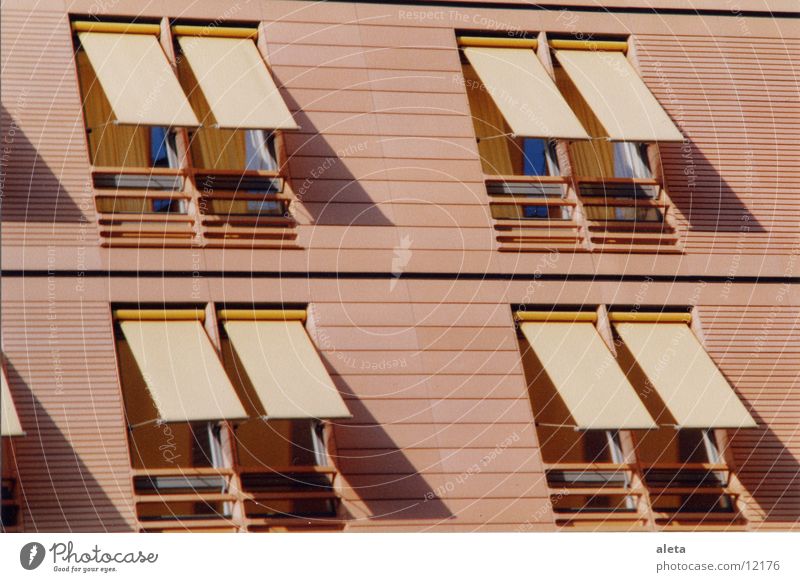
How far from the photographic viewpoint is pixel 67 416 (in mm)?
10867

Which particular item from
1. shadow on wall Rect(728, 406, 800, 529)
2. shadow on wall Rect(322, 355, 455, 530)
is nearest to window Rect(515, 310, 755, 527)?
shadow on wall Rect(728, 406, 800, 529)

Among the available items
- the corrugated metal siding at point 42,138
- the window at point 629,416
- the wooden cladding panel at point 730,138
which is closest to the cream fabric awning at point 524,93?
the wooden cladding panel at point 730,138

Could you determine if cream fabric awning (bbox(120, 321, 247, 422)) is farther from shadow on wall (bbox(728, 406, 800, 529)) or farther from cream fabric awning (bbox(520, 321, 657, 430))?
shadow on wall (bbox(728, 406, 800, 529))

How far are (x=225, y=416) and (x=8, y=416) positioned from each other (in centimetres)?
160

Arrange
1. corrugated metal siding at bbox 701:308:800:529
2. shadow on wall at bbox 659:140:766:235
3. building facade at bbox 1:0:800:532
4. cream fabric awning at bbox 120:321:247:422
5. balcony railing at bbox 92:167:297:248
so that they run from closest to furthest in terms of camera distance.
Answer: cream fabric awning at bbox 120:321:247:422 → building facade at bbox 1:0:800:532 → balcony railing at bbox 92:167:297:248 → corrugated metal siding at bbox 701:308:800:529 → shadow on wall at bbox 659:140:766:235

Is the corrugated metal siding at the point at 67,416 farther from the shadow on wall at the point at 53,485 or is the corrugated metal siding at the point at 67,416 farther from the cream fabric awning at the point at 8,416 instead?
the cream fabric awning at the point at 8,416

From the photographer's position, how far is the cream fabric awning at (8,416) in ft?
33.3

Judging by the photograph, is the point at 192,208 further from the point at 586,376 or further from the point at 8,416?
the point at 586,376

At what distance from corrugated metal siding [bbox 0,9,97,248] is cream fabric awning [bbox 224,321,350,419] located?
153 centimetres

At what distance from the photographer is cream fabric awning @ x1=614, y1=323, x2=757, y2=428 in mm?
11383

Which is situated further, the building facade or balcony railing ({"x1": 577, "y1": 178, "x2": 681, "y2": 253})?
balcony railing ({"x1": 577, "y1": 178, "x2": 681, "y2": 253})

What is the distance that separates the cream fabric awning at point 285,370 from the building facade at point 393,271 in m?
0.02

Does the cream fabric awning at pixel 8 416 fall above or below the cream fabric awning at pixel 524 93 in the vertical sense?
below
